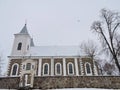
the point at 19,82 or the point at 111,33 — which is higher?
the point at 111,33

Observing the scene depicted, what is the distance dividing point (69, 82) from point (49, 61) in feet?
53.5

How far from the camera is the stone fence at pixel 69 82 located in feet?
39.8

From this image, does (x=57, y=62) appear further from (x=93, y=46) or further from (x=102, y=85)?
(x=102, y=85)

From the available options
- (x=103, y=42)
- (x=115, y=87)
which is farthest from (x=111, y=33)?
(x=115, y=87)

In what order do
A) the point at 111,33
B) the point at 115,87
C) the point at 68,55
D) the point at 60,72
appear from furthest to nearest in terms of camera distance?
1. the point at 68,55
2. the point at 60,72
3. the point at 111,33
4. the point at 115,87

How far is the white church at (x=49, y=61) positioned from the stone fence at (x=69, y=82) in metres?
12.7

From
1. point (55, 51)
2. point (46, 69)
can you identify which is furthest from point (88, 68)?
point (55, 51)

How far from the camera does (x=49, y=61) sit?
93.0 feet

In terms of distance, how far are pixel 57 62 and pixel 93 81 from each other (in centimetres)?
1629

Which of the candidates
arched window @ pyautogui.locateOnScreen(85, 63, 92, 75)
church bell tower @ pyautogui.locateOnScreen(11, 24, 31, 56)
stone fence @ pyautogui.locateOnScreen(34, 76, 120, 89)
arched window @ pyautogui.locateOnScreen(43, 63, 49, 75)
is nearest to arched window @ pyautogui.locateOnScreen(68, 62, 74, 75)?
arched window @ pyautogui.locateOnScreen(85, 63, 92, 75)

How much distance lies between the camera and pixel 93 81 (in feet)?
40.3

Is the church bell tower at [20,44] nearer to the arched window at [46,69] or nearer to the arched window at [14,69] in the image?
the arched window at [14,69]

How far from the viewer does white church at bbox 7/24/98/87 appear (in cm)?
2673

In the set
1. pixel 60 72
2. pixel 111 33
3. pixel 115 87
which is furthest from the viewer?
pixel 60 72
